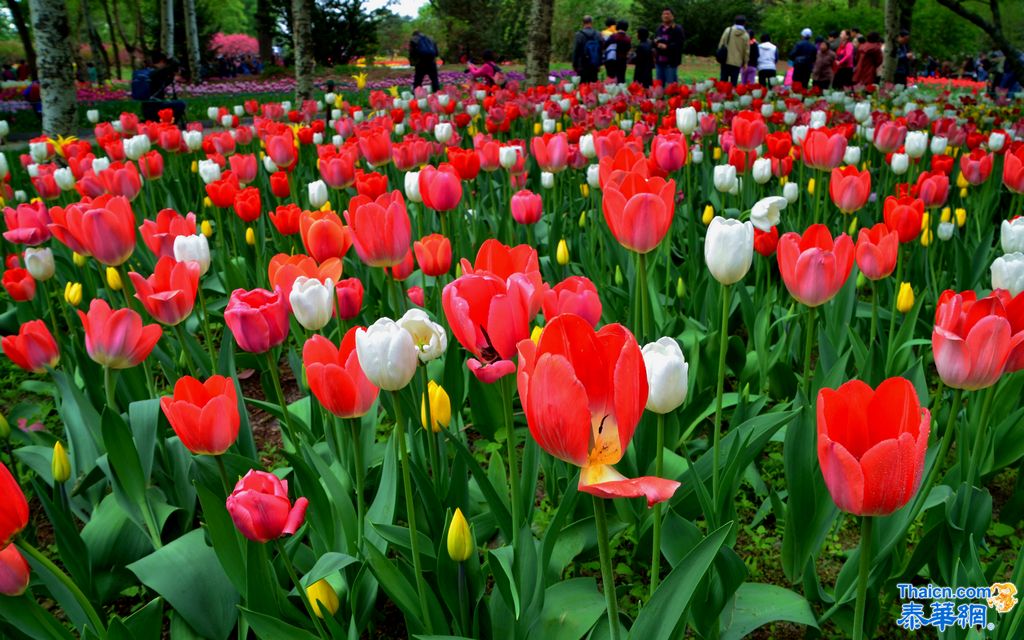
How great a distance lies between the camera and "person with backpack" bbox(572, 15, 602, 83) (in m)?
11.9

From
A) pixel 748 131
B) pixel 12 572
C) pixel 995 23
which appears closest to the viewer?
pixel 12 572

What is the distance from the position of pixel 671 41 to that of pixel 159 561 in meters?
12.8

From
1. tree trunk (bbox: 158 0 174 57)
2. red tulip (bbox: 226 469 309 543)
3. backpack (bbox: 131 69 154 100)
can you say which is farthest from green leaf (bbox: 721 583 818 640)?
tree trunk (bbox: 158 0 174 57)

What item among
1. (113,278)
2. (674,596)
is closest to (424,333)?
(674,596)

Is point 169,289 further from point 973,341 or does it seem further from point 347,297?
point 973,341

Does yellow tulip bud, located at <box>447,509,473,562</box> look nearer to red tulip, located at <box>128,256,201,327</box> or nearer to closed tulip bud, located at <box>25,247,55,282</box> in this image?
red tulip, located at <box>128,256,201,327</box>

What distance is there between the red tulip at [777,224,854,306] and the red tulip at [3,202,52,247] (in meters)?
2.61

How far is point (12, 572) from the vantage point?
1266 mm

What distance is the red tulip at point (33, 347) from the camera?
218cm

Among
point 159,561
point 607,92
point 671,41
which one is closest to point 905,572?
point 159,561

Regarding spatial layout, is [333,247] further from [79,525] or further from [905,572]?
[905,572]

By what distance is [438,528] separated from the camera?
5.73ft

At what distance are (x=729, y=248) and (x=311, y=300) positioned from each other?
35.9 inches

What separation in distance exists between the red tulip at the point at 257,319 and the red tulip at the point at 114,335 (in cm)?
33
